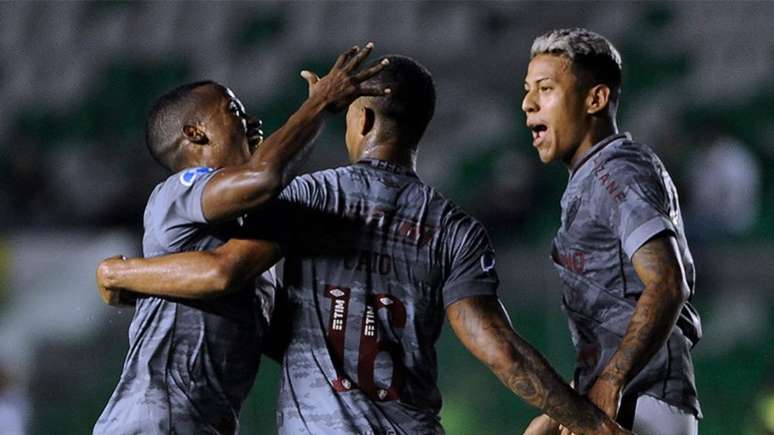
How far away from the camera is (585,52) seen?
4.08 meters

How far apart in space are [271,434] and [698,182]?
164 inches

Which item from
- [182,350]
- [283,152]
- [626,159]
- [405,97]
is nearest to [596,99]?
[626,159]

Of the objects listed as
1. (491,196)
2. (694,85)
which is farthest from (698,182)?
(694,85)

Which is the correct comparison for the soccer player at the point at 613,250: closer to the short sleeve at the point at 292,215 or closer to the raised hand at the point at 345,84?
the raised hand at the point at 345,84

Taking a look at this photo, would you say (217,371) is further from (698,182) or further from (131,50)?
(131,50)

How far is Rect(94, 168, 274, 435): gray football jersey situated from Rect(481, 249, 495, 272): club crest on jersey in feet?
2.18

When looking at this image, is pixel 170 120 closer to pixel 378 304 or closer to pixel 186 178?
pixel 186 178

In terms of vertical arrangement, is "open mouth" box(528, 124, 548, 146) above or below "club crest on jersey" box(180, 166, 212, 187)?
above

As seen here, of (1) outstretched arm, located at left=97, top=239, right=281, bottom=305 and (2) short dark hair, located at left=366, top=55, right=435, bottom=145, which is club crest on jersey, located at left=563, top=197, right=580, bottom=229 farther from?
(1) outstretched arm, located at left=97, top=239, right=281, bottom=305

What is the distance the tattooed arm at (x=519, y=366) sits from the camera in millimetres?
3754

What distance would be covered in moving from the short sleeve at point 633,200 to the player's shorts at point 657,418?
1.42 ft

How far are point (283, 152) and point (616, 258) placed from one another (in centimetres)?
102

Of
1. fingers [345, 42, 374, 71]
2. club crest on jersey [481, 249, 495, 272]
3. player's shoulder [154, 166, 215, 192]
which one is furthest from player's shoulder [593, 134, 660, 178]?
player's shoulder [154, 166, 215, 192]

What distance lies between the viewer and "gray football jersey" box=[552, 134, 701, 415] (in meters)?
3.81
